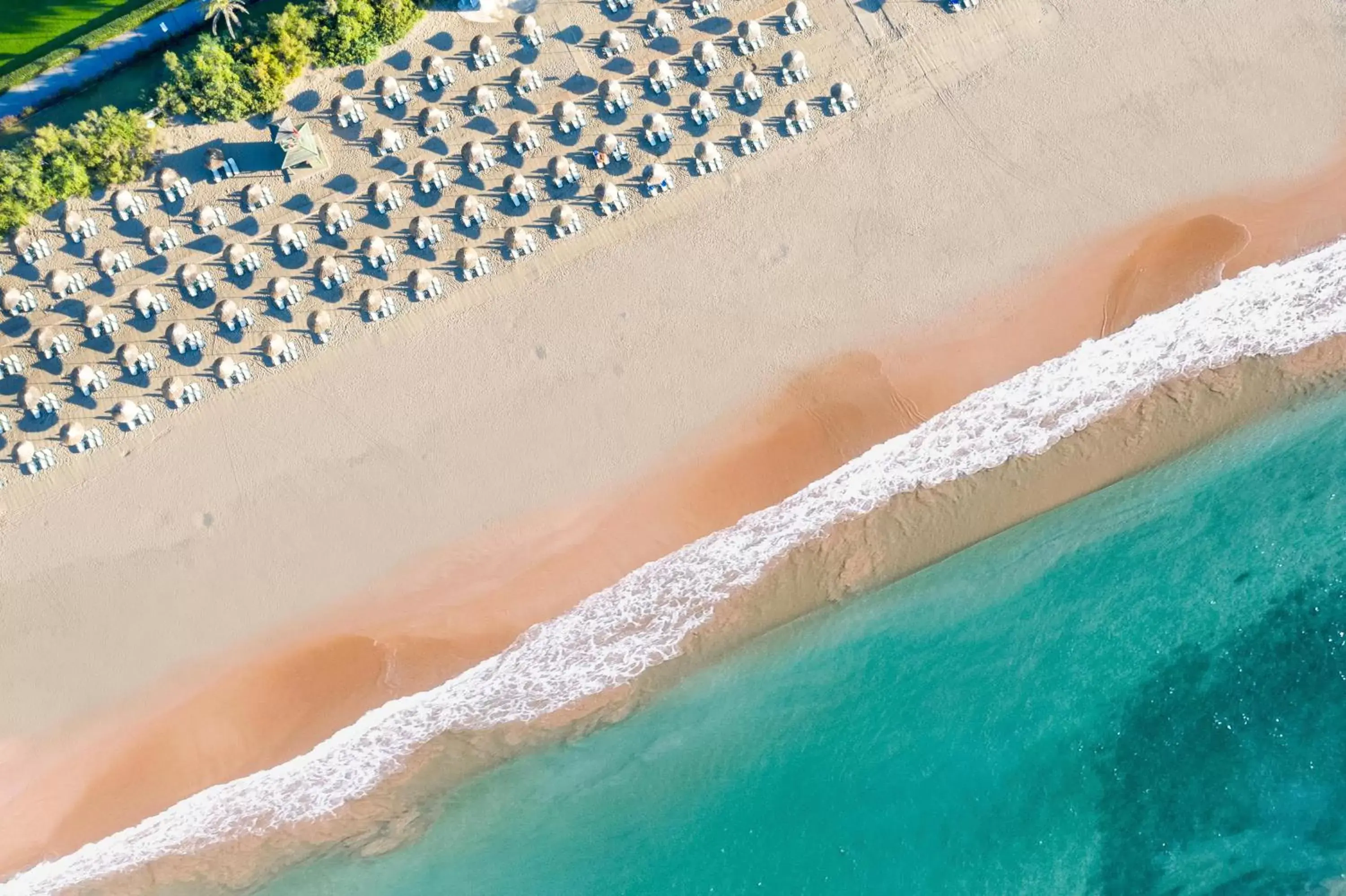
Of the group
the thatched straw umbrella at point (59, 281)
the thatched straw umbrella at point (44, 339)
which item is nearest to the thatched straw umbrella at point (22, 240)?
the thatched straw umbrella at point (59, 281)

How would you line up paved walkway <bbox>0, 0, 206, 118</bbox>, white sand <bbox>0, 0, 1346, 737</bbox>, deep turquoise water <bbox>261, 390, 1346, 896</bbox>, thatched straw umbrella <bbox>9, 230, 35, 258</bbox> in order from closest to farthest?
paved walkway <bbox>0, 0, 206, 118</bbox>, thatched straw umbrella <bbox>9, 230, 35, 258</bbox>, white sand <bbox>0, 0, 1346, 737</bbox>, deep turquoise water <bbox>261, 390, 1346, 896</bbox>

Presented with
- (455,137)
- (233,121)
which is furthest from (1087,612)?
(233,121)

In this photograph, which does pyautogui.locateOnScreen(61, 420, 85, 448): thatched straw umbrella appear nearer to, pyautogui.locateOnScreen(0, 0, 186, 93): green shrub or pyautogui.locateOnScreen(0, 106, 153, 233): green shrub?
pyautogui.locateOnScreen(0, 106, 153, 233): green shrub

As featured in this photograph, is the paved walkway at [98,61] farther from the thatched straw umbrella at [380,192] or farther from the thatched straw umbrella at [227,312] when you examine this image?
the thatched straw umbrella at [227,312]

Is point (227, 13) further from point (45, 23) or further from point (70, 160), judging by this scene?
point (70, 160)

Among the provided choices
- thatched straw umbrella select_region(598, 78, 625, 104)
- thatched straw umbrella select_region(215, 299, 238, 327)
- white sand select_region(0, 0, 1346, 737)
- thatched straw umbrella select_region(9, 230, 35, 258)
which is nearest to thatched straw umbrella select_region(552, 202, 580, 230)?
white sand select_region(0, 0, 1346, 737)

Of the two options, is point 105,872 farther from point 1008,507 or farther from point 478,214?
point 1008,507

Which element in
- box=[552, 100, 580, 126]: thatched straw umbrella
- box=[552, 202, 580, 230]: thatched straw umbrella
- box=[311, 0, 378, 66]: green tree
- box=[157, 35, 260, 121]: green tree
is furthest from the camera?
box=[552, 202, 580, 230]: thatched straw umbrella
